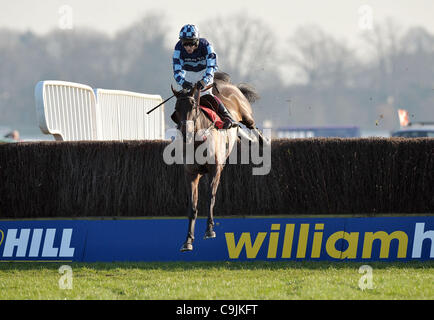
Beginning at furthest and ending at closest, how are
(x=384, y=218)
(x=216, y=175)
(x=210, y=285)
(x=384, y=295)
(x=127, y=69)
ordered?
(x=127, y=69)
(x=384, y=218)
(x=216, y=175)
(x=210, y=285)
(x=384, y=295)

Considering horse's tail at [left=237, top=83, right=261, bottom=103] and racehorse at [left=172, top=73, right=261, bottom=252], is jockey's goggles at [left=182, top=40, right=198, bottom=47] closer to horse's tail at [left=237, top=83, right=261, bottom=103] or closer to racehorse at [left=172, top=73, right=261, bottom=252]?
racehorse at [left=172, top=73, right=261, bottom=252]

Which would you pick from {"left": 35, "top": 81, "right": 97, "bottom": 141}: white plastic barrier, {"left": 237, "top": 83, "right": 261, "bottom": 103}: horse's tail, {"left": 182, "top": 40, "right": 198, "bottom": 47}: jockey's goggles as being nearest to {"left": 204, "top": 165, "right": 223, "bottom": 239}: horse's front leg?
{"left": 182, "top": 40, "right": 198, "bottom": 47}: jockey's goggles

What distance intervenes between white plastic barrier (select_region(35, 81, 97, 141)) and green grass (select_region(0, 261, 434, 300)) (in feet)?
8.95

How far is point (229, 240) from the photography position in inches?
431

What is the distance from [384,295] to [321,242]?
2936 mm

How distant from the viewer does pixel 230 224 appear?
36.3 ft

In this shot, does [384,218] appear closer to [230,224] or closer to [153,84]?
[230,224]

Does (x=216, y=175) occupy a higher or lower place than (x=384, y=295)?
higher

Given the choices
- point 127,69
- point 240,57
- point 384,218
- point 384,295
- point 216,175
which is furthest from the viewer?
point 127,69

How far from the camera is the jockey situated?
392 inches

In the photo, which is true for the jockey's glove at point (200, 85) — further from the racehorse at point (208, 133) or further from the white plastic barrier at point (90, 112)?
the white plastic barrier at point (90, 112)

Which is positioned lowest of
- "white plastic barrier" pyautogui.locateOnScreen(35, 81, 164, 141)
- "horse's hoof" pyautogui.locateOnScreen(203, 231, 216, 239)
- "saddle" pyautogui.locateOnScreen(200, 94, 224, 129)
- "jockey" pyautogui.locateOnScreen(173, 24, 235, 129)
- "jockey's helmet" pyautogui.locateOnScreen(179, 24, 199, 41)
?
"horse's hoof" pyautogui.locateOnScreen(203, 231, 216, 239)

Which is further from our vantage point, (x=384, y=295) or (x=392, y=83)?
(x=392, y=83)

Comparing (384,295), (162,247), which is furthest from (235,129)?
(384,295)
